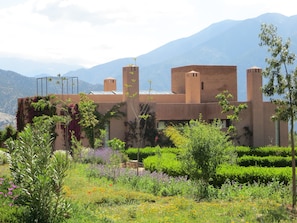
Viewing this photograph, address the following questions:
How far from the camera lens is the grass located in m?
10.4

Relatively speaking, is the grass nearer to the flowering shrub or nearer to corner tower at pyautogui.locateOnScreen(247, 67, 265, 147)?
the flowering shrub

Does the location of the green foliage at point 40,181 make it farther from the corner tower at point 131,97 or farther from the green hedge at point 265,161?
the corner tower at point 131,97

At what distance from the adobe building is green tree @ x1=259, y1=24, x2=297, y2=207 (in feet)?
52.5

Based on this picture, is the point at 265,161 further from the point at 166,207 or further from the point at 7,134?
the point at 7,134

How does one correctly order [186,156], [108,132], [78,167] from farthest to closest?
→ [108,132] → [78,167] → [186,156]

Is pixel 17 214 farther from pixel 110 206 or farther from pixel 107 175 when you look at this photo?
pixel 107 175

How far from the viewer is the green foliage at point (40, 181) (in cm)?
908

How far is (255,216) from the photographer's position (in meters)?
10.6

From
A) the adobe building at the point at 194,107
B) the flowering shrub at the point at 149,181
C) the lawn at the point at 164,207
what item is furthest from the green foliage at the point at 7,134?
the lawn at the point at 164,207

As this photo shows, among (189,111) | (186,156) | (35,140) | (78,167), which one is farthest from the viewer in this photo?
(189,111)

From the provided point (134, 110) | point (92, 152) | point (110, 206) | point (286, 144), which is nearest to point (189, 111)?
point (134, 110)

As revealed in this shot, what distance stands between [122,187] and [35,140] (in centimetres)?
563

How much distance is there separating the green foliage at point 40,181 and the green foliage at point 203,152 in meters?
5.89

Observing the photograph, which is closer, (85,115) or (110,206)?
(110,206)
